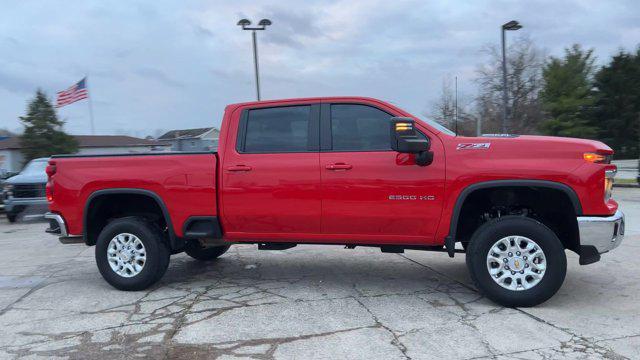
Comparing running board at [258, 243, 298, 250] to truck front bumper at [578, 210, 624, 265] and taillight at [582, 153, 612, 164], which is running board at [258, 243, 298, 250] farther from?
taillight at [582, 153, 612, 164]

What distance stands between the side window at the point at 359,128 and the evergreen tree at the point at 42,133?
20.4 metres

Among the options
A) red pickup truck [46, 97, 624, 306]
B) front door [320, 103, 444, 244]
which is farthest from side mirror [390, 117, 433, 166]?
front door [320, 103, 444, 244]

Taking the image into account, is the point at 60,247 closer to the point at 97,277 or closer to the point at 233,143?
the point at 97,277

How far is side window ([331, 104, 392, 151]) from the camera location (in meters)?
5.06

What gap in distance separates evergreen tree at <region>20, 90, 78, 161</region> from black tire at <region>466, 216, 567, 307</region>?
21.6 m

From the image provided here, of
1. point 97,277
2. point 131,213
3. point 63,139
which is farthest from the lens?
point 63,139

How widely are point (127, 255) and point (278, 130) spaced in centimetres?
222

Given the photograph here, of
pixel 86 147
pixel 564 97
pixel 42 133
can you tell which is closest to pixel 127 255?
pixel 42 133

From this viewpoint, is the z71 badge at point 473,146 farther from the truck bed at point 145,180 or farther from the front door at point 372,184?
the truck bed at point 145,180

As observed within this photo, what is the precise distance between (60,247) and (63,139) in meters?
15.4

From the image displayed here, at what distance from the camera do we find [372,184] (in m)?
4.91

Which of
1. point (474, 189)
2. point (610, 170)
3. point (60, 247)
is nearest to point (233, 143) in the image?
point (474, 189)

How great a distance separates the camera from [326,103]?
532cm

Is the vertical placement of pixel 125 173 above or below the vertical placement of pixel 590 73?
below
